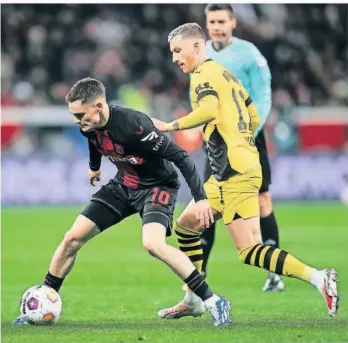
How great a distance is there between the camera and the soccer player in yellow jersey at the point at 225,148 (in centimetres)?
732

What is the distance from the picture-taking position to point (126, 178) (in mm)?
7629

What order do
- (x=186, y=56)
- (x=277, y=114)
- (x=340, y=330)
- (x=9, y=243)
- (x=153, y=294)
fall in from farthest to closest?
1. (x=277, y=114)
2. (x=9, y=243)
3. (x=153, y=294)
4. (x=186, y=56)
5. (x=340, y=330)

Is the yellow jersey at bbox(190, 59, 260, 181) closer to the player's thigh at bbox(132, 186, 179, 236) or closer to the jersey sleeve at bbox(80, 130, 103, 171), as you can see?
the player's thigh at bbox(132, 186, 179, 236)

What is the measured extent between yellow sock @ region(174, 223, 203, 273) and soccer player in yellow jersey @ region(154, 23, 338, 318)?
6.5 inches

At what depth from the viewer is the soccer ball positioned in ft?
24.2

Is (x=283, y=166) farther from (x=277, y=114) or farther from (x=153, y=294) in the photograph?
(x=153, y=294)

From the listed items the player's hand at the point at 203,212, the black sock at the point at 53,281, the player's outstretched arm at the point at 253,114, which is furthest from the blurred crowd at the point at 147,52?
the player's hand at the point at 203,212

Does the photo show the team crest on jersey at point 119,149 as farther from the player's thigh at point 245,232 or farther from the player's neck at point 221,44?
the player's neck at point 221,44

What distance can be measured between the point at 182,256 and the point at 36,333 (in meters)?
1.13

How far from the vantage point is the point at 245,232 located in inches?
294

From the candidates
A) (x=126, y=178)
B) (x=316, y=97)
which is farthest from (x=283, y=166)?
(x=126, y=178)

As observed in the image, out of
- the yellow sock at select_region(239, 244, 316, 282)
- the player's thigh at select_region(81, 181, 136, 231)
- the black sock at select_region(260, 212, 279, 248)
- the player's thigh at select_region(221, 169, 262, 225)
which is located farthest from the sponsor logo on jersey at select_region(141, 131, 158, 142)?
the black sock at select_region(260, 212, 279, 248)

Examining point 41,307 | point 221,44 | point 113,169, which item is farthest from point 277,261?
point 113,169

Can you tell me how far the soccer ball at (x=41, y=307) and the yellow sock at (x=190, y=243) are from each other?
3.63ft
